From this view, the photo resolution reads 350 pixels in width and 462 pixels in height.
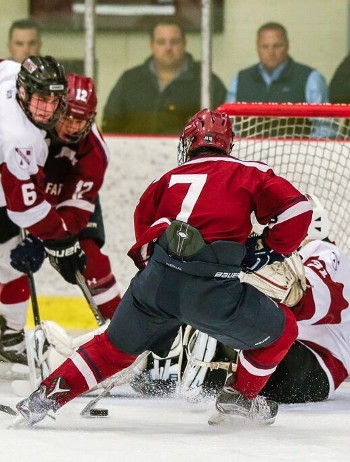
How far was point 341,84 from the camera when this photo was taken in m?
5.13

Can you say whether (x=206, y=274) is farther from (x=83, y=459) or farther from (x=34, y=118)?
(x=34, y=118)

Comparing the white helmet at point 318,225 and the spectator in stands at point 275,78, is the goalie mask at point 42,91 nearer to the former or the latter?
the white helmet at point 318,225

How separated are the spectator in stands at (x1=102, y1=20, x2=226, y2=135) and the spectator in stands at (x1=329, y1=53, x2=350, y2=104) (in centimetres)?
48

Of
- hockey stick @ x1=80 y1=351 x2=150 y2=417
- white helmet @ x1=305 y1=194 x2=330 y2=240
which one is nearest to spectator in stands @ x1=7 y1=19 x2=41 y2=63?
white helmet @ x1=305 y1=194 x2=330 y2=240

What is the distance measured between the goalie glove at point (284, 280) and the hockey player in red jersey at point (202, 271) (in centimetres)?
24

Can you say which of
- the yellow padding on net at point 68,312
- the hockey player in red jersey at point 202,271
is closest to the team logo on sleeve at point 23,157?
the hockey player in red jersey at point 202,271

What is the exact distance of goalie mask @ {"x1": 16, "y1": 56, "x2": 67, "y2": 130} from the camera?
3930mm

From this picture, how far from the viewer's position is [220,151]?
10.5ft

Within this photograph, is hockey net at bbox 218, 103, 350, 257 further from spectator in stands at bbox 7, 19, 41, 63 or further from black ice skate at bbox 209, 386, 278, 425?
spectator in stands at bbox 7, 19, 41, 63

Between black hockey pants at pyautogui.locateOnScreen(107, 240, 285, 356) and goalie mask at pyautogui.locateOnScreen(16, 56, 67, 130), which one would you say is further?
goalie mask at pyautogui.locateOnScreen(16, 56, 67, 130)

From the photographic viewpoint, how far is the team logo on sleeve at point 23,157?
3.91 metres

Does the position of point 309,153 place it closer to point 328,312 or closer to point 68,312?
point 328,312

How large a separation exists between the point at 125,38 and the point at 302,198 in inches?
99.4

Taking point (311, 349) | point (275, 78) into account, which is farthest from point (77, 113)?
point (275, 78)
